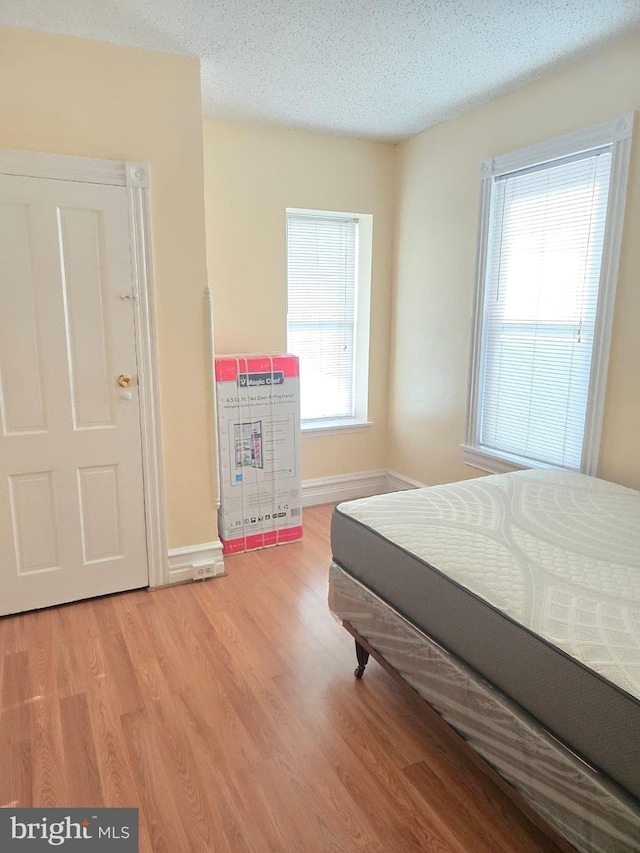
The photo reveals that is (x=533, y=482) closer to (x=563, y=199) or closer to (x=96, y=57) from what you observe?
(x=563, y=199)

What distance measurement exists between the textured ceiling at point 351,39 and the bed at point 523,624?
1893 millimetres

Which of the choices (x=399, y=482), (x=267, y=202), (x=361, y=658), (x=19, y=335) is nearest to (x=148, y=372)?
(x=19, y=335)

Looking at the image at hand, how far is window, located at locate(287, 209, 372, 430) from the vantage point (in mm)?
3830

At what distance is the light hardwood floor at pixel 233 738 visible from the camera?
153cm

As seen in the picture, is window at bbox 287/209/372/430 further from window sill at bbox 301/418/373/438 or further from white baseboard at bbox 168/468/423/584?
white baseboard at bbox 168/468/423/584

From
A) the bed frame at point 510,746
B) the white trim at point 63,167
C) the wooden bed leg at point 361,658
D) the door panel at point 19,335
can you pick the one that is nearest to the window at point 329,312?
the white trim at point 63,167

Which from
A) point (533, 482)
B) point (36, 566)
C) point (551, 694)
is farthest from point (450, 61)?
point (36, 566)

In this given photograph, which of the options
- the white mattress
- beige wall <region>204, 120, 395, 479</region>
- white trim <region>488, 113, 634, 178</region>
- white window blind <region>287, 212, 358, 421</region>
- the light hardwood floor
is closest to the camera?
the white mattress

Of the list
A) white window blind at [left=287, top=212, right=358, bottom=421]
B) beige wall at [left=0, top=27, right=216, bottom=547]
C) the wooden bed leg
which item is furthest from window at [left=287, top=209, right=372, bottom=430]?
the wooden bed leg

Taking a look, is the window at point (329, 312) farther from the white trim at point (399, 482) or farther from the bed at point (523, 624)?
the bed at point (523, 624)

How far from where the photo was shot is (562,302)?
2758 millimetres

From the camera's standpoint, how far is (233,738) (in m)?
1.85

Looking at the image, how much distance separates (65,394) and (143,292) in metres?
0.60

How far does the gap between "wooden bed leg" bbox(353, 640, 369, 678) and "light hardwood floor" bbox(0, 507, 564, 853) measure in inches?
1.3
